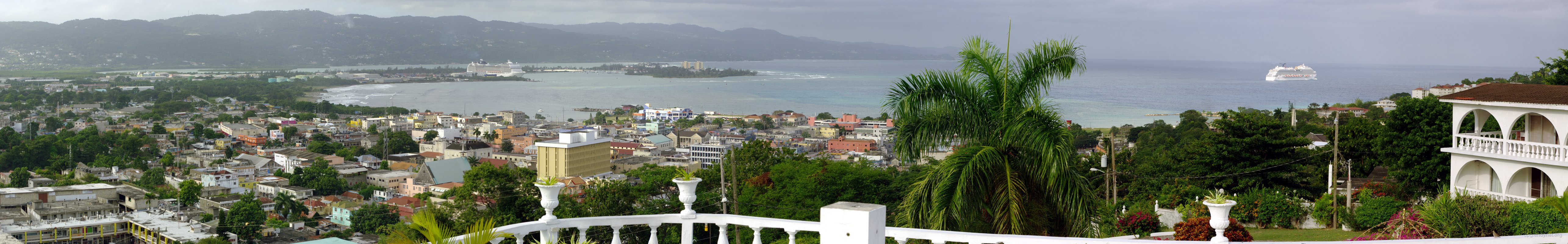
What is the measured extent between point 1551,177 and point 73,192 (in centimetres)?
4477

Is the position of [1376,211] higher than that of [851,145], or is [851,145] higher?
[1376,211]

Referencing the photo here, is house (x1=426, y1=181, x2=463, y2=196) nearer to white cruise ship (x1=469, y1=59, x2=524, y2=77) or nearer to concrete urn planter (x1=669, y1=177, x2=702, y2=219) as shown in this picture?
concrete urn planter (x1=669, y1=177, x2=702, y2=219)

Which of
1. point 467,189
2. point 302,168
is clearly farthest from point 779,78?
point 467,189

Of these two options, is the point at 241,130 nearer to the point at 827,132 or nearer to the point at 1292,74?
the point at 827,132

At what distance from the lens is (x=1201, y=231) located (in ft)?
14.2

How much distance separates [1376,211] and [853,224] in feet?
23.2

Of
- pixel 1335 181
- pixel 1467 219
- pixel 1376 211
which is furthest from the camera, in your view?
pixel 1335 181

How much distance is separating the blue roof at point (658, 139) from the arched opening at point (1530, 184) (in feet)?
199

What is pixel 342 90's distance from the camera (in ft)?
400

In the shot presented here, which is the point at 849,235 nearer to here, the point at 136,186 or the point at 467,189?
the point at 467,189

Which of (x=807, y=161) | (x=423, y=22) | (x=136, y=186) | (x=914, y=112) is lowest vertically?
(x=136, y=186)

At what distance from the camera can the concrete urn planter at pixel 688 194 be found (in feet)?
10.2

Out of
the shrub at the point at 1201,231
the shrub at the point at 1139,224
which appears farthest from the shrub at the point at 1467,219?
the shrub at the point at 1139,224

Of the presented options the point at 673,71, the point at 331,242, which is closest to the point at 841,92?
the point at 673,71
